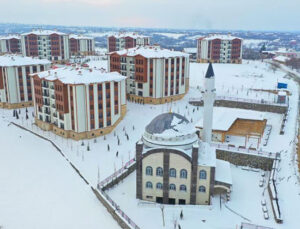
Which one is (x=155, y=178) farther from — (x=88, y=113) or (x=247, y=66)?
(x=247, y=66)

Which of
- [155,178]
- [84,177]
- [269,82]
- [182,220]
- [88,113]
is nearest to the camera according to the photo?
[182,220]

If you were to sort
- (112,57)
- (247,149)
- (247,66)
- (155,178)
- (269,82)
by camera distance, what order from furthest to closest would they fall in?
(247,66)
(269,82)
(112,57)
(247,149)
(155,178)

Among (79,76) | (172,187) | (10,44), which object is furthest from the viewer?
(10,44)

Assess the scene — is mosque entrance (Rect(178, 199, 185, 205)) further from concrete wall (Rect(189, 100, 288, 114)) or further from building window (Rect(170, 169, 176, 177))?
concrete wall (Rect(189, 100, 288, 114))

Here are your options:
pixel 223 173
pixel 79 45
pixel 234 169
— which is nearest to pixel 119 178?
pixel 223 173

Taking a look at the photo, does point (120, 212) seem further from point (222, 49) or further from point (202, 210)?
point (222, 49)

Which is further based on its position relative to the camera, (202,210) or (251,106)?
(251,106)

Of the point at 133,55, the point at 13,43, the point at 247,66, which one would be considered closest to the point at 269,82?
the point at 247,66
